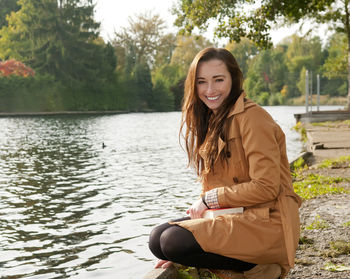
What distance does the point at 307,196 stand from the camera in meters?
5.38

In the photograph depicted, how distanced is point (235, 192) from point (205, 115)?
2.17 feet

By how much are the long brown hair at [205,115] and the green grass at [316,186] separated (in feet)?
9.56

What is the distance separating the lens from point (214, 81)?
268cm

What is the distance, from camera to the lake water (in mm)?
4570

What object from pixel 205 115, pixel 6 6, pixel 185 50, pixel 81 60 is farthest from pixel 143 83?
pixel 205 115

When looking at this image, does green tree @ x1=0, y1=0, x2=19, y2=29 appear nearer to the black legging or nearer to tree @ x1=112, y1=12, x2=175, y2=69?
tree @ x1=112, y1=12, x2=175, y2=69

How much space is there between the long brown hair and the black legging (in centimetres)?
41

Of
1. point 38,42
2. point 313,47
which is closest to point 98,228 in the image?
point 38,42

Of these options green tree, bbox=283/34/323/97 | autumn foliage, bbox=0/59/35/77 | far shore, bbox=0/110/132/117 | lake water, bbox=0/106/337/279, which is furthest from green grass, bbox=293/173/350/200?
green tree, bbox=283/34/323/97

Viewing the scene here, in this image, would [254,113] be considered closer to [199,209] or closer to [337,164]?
[199,209]

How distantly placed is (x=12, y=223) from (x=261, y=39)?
7.47 m

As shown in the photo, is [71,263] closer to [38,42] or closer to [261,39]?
[261,39]

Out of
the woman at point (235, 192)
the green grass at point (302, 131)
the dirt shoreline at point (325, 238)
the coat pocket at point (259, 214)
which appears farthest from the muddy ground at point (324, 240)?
the green grass at point (302, 131)

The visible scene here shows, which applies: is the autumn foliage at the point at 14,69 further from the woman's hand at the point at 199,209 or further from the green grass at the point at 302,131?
the woman's hand at the point at 199,209
